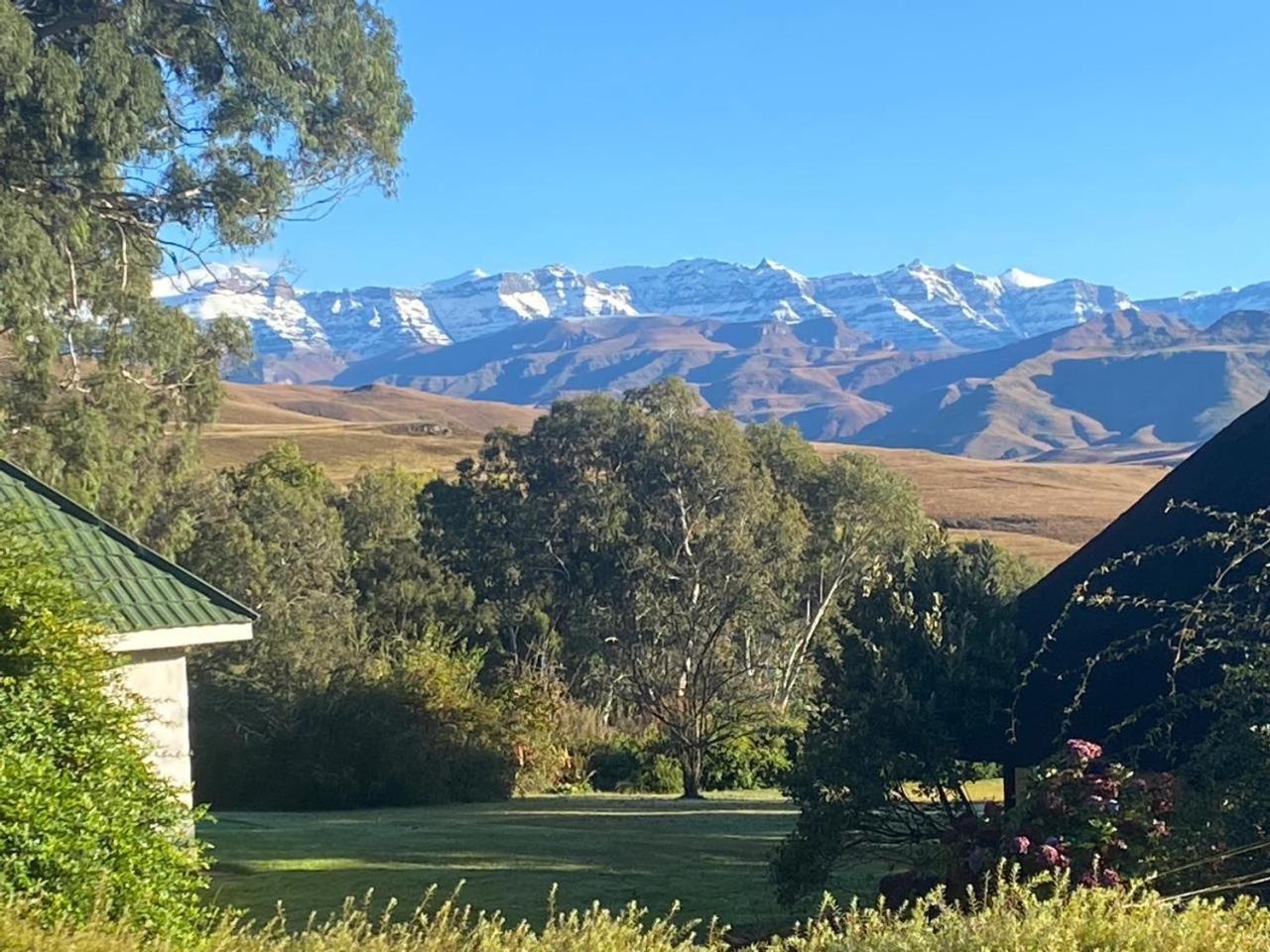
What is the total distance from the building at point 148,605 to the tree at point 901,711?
178 inches

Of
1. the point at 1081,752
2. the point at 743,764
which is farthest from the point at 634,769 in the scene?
the point at 1081,752

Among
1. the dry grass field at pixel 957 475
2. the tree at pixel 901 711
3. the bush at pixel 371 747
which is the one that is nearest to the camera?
the tree at pixel 901 711

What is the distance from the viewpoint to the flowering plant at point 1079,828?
27.1 ft

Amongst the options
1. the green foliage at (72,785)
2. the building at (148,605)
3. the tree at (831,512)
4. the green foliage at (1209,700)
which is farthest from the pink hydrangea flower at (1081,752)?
the tree at (831,512)

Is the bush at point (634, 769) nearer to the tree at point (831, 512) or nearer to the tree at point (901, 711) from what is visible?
the tree at point (831, 512)

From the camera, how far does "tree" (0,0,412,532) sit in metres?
20.5

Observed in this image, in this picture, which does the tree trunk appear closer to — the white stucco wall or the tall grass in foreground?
the white stucco wall

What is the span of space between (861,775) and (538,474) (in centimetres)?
2955

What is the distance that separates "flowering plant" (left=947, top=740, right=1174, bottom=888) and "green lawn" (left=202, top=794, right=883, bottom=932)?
2.68 m

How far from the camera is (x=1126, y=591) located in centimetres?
1229

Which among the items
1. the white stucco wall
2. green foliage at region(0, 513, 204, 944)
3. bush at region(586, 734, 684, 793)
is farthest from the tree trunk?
green foliage at region(0, 513, 204, 944)

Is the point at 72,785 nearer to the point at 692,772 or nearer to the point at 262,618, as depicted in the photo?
the point at 692,772

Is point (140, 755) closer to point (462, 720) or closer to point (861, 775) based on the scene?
point (861, 775)

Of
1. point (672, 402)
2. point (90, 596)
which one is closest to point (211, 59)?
point (90, 596)
